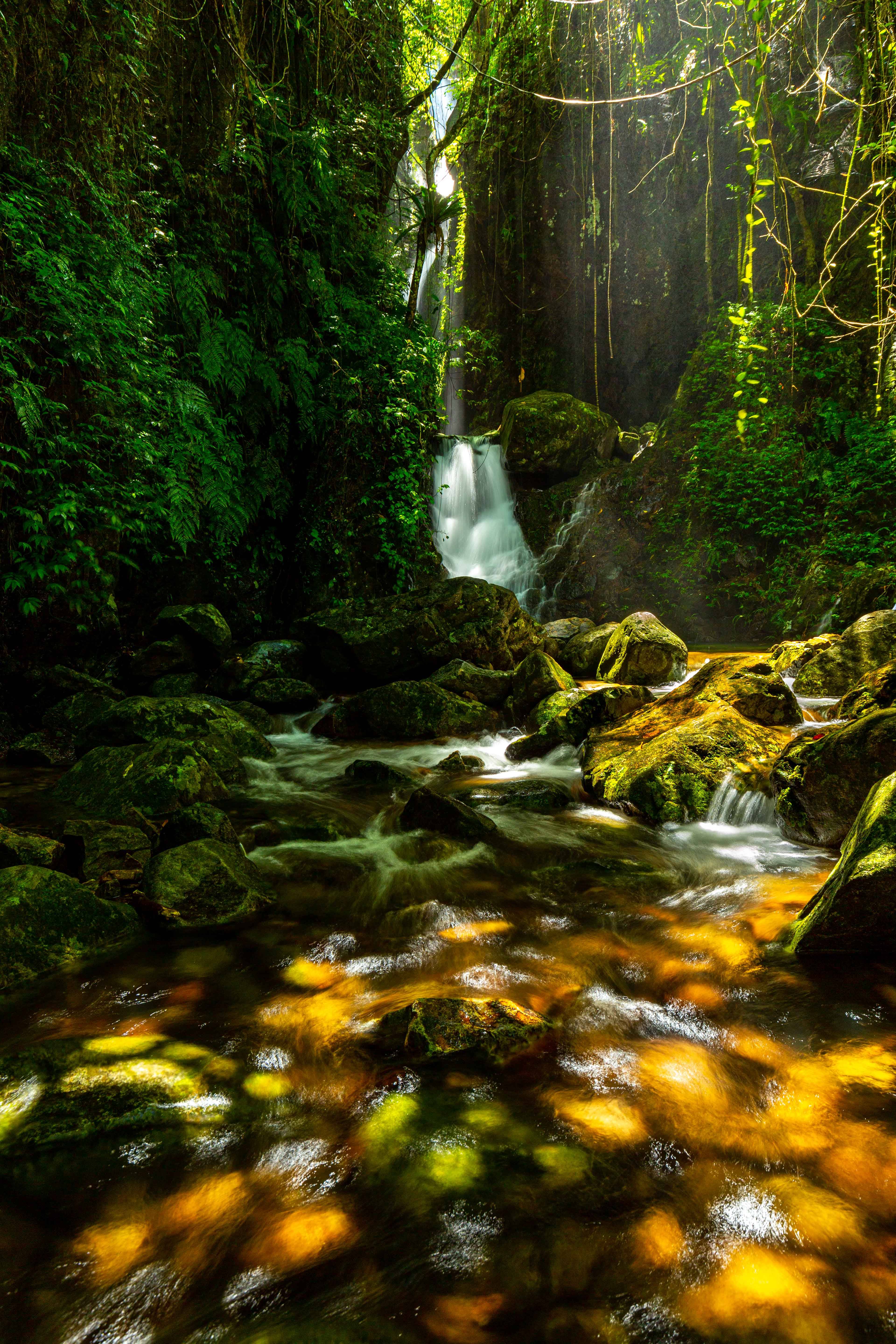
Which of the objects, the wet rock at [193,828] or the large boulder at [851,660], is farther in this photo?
the large boulder at [851,660]

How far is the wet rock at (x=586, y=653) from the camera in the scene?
869cm

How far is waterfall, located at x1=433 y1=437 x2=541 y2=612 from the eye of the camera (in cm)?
1270

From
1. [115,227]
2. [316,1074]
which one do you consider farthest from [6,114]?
[316,1074]

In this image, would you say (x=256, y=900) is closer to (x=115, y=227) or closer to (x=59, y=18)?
(x=115, y=227)

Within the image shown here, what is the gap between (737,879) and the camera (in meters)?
3.51

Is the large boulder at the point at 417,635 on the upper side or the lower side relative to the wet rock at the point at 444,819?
upper

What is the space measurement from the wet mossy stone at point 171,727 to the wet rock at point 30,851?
157 cm

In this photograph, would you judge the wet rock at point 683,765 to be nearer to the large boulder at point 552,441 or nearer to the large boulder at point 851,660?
the large boulder at point 851,660

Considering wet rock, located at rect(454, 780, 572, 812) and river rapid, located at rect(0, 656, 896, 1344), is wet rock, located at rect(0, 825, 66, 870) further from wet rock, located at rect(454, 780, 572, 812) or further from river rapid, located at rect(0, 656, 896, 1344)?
wet rock, located at rect(454, 780, 572, 812)

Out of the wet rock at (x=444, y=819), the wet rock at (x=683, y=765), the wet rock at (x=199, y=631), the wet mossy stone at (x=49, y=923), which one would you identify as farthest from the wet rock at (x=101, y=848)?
the wet rock at (x=199, y=631)

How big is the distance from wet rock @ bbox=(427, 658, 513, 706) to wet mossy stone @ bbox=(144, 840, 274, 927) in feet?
13.1

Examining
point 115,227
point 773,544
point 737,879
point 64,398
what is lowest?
point 737,879

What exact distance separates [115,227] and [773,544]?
10488mm

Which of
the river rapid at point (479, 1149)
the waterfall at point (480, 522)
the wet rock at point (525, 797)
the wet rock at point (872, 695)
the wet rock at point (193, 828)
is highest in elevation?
the waterfall at point (480, 522)
